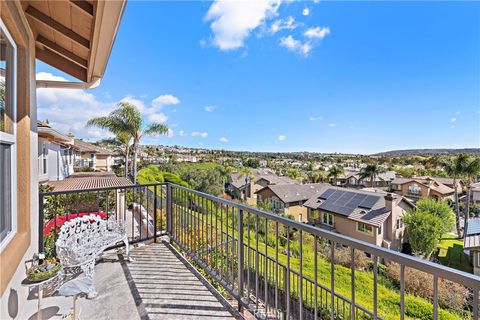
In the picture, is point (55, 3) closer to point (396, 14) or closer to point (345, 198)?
point (396, 14)

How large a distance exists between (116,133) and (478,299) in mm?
19961

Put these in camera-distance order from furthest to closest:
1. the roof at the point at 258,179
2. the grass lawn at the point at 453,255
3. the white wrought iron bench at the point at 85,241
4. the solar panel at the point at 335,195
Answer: the roof at the point at 258,179, the solar panel at the point at 335,195, the grass lawn at the point at 453,255, the white wrought iron bench at the point at 85,241

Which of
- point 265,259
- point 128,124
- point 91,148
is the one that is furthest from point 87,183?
point 91,148

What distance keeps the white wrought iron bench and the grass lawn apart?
1877 centimetres

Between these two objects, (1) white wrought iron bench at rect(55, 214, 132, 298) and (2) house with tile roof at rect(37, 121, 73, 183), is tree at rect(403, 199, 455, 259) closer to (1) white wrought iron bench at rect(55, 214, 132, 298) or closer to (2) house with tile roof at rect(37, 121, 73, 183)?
(1) white wrought iron bench at rect(55, 214, 132, 298)

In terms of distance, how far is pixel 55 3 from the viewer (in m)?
1.94

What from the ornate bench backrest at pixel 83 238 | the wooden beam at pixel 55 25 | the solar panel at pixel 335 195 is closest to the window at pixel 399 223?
the solar panel at pixel 335 195

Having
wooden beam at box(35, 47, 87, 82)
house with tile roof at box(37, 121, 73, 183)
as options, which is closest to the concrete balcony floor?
wooden beam at box(35, 47, 87, 82)

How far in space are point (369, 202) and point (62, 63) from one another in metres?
20.8

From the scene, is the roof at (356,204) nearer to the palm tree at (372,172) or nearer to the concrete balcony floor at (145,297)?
the concrete balcony floor at (145,297)

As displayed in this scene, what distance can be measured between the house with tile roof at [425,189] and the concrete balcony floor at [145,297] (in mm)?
34111

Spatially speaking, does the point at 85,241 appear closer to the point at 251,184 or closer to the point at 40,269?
the point at 40,269

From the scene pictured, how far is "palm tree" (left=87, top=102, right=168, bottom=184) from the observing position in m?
17.3

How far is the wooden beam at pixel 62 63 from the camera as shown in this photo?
2988 millimetres
